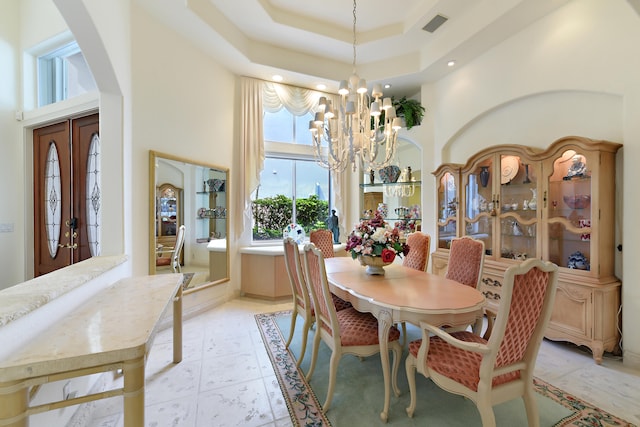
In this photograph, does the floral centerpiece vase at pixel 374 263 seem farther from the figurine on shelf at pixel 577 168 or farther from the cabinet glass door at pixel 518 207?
the figurine on shelf at pixel 577 168

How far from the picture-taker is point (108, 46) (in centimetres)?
217

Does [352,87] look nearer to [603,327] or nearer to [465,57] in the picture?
[465,57]

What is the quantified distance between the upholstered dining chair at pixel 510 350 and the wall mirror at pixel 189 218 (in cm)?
290

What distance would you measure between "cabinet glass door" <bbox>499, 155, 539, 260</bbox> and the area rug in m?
1.41

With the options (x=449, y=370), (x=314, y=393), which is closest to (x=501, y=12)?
(x=449, y=370)

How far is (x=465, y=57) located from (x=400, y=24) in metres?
0.96

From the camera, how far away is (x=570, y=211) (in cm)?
264

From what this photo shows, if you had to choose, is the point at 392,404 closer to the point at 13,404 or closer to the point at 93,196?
the point at 13,404

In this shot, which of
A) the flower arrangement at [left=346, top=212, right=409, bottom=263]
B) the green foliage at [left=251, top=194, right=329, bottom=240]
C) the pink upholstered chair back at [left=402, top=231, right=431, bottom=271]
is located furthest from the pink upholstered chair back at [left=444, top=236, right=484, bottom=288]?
the green foliage at [left=251, top=194, right=329, bottom=240]

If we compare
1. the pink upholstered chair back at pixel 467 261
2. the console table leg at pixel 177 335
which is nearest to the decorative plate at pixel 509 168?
the pink upholstered chair back at pixel 467 261

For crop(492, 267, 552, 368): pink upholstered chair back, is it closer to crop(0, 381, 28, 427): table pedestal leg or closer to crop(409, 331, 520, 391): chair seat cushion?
crop(409, 331, 520, 391): chair seat cushion

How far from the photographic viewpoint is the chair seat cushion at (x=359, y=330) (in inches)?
74.5

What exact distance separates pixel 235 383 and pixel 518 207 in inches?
131

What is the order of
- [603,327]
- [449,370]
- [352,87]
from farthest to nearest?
[352,87] < [603,327] < [449,370]
